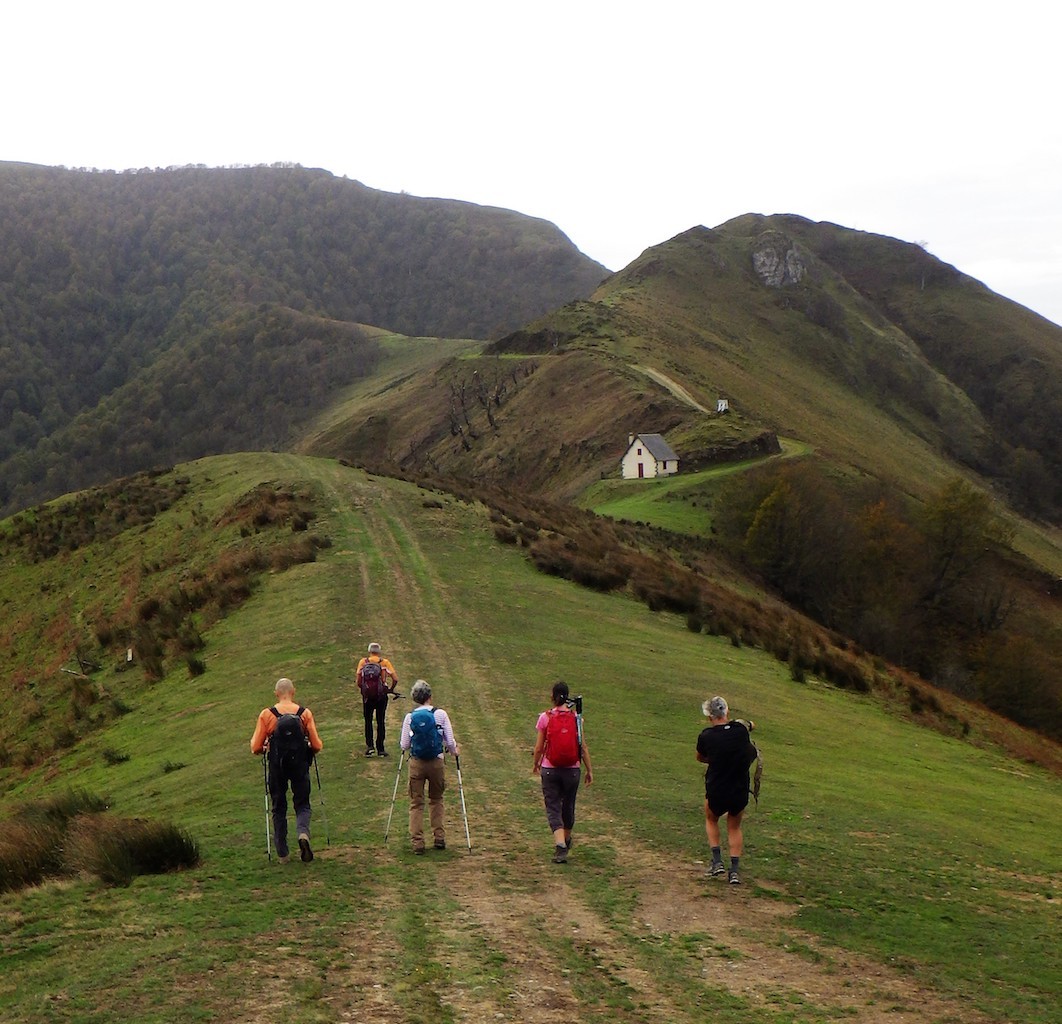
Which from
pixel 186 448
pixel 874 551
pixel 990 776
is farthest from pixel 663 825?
pixel 186 448

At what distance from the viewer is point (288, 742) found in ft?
36.4

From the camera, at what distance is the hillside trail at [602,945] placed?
295 inches

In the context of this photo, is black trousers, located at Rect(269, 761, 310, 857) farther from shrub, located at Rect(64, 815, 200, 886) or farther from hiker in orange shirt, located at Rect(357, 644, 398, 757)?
hiker in orange shirt, located at Rect(357, 644, 398, 757)

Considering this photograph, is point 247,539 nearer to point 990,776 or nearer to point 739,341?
point 990,776

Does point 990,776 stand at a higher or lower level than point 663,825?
lower

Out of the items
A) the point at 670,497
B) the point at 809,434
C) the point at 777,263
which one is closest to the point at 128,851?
the point at 670,497

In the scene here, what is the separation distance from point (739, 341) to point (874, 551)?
84208 millimetres

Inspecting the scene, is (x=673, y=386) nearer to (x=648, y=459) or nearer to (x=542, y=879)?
(x=648, y=459)

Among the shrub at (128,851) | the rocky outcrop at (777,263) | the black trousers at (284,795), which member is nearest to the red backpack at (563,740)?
the black trousers at (284,795)

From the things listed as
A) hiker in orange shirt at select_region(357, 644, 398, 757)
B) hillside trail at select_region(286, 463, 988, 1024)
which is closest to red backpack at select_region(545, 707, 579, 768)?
hillside trail at select_region(286, 463, 988, 1024)

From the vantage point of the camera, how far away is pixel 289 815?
43.4 feet

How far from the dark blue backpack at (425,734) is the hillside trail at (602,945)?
1.13 m

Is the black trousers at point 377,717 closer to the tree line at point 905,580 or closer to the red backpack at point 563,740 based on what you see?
the red backpack at point 563,740

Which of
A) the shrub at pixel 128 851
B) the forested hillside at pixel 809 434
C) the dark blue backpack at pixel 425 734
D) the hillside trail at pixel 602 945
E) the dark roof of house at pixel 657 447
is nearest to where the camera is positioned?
the hillside trail at pixel 602 945
